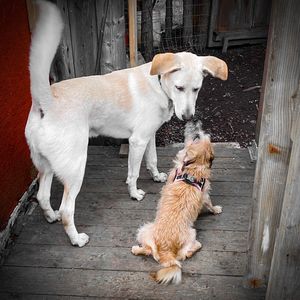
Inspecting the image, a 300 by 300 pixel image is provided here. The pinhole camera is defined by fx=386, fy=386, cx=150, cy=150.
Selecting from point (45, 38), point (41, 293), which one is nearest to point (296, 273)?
point (41, 293)

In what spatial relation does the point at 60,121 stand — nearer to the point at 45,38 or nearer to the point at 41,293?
the point at 45,38

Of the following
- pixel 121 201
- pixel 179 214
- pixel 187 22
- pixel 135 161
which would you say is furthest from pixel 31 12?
pixel 187 22

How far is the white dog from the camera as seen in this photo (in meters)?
2.45

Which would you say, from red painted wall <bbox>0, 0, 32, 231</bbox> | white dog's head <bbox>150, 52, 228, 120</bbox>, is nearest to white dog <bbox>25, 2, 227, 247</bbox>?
white dog's head <bbox>150, 52, 228, 120</bbox>

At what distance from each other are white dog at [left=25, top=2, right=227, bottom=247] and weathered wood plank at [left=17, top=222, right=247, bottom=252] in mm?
106

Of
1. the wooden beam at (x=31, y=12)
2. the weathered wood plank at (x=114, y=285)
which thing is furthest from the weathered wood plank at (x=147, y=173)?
the wooden beam at (x=31, y=12)

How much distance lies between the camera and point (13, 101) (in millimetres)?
3129

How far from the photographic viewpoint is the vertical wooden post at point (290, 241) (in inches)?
63.6

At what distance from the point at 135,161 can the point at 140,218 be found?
489 millimetres

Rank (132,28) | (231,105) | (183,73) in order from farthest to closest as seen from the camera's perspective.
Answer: (231,105) < (132,28) < (183,73)

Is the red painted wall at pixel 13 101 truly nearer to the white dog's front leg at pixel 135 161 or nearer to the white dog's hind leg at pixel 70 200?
the white dog's hind leg at pixel 70 200

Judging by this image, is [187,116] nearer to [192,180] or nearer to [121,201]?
[192,180]

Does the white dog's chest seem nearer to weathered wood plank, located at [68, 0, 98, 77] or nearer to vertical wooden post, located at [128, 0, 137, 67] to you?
vertical wooden post, located at [128, 0, 137, 67]

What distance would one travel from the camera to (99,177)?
151 inches
